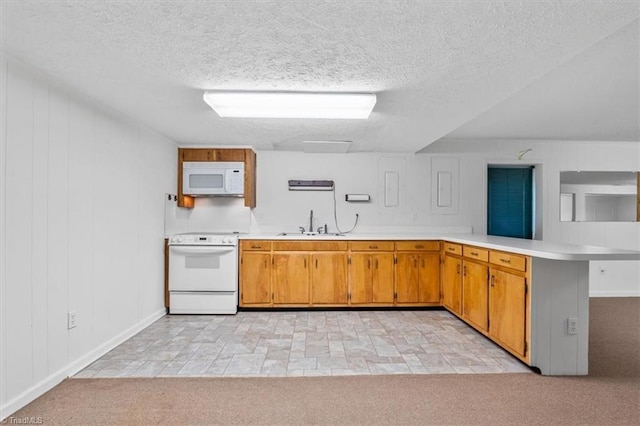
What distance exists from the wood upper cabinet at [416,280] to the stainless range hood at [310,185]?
141 centimetres

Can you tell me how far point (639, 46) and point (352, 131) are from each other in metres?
2.30

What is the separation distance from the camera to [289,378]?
97.7 inches

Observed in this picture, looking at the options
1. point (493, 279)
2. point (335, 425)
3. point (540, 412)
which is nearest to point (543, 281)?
point (493, 279)

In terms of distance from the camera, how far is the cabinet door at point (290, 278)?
14.1ft

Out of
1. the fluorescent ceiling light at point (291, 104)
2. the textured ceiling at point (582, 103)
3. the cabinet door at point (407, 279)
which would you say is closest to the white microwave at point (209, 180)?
the fluorescent ceiling light at point (291, 104)

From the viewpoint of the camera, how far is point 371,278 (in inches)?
170

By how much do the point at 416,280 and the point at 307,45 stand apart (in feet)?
10.7

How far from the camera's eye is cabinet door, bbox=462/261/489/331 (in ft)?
10.6

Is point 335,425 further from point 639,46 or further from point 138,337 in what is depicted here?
point 639,46

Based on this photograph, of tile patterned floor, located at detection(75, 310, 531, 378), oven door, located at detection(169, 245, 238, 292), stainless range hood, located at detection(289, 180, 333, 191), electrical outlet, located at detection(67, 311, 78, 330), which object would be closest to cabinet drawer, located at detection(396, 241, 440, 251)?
tile patterned floor, located at detection(75, 310, 531, 378)

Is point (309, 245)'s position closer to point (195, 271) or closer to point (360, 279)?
point (360, 279)

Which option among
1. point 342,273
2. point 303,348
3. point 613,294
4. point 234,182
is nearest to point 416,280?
point 342,273

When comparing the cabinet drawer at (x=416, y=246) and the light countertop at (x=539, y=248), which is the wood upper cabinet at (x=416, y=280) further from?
the light countertop at (x=539, y=248)

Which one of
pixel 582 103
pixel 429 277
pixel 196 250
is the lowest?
pixel 429 277
